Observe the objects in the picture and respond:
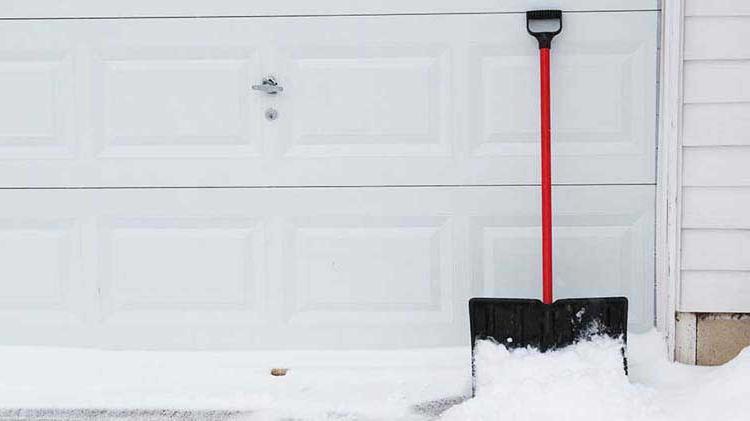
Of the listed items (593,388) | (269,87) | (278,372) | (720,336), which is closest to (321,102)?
(269,87)

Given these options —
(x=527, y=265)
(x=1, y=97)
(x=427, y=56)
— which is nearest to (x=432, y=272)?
(x=527, y=265)

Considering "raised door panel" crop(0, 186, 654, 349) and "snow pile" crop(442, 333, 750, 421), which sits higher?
"raised door panel" crop(0, 186, 654, 349)

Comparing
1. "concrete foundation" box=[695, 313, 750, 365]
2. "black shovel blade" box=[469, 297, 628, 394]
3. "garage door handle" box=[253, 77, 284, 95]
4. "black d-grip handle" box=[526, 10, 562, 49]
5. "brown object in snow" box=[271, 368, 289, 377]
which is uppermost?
"black d-grip handle" box=[526, 10, 562, 49]

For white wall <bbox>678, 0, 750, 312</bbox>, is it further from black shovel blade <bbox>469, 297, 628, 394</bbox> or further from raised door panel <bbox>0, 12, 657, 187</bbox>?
black shovel blade <bbox>469, 297, 628, 394</bbox>

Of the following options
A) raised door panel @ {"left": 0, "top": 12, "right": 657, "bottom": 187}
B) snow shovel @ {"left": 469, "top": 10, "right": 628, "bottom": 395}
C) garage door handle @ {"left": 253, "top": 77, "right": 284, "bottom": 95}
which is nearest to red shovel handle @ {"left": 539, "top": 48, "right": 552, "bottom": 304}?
snow shovel @ {"left": 469, "top": 10, "right": 628, "bottom": 395}

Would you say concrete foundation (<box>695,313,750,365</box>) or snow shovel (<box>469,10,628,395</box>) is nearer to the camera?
snow shovel (<box>469,10,628,395</box>)

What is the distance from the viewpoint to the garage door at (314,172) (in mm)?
2787

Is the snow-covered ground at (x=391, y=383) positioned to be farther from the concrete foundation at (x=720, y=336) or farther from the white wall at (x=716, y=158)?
the white wall at (x=716, y=158)

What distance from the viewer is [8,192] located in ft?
9.43

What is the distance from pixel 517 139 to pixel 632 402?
34.8 inches

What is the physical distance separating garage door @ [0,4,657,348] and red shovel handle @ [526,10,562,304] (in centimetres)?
13

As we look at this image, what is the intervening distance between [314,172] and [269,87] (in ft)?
1.00

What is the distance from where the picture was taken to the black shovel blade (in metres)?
2.61

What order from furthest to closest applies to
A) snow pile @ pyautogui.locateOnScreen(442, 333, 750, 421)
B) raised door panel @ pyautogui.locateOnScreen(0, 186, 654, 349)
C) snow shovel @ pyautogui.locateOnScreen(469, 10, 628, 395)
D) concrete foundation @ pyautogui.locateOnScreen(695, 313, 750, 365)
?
raised door panel @ pyautogui.locateOnScreen(0, 186, 654, 349) < concrete foundation @ pyautogui.locateOnScreen(695, 313, 750, 365) < snow shovel @ pyautogui.locateOnScreen(469, 10, 628, 395) < snow pile @ pyautogui.locateOnScreen(442, 333, 750, 421)
